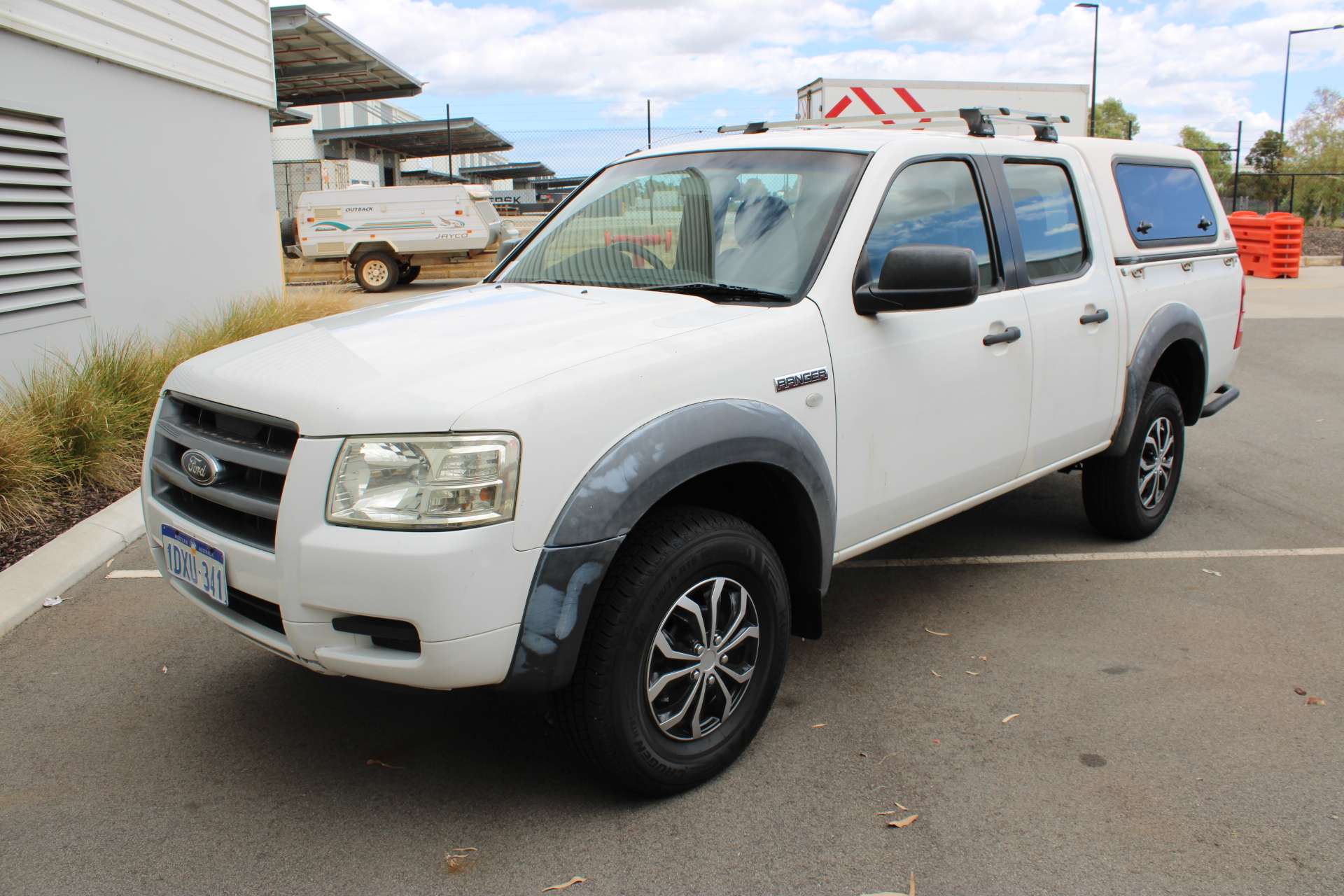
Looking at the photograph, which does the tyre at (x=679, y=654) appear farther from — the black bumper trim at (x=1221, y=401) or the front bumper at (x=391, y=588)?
the black bumper trim at (x=1221, y=401)

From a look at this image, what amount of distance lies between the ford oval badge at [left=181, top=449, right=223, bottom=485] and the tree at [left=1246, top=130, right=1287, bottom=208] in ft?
115

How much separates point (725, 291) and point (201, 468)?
1642 mm

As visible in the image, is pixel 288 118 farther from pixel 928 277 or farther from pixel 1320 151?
pixel 1320 151

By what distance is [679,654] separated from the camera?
9.97 ft

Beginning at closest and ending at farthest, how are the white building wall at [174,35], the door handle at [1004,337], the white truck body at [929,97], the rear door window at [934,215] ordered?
the rear door window at [934,215] → the door handle at [1004,337] → the white building wall at [174,35] → the white truck body at [929,97]

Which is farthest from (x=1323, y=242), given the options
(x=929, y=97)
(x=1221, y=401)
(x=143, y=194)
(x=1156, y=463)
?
(x=143, y=194)

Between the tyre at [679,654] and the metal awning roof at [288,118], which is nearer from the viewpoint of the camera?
the tyre at [679,654]

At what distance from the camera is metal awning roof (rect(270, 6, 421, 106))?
50.6ft

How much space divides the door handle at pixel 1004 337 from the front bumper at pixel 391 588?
212cm

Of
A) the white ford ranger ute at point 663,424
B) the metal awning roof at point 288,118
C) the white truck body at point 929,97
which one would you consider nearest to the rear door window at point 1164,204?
the white ford ranger ute at point 663,424

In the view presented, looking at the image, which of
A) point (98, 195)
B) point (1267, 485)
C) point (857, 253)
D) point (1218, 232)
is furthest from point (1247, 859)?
point (98, 195)

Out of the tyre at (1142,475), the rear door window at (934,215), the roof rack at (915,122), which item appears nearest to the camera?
the rear door window at (934,215)

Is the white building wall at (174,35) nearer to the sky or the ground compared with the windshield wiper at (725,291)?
nearer to the sky

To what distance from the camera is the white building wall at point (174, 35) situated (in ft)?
26.5
